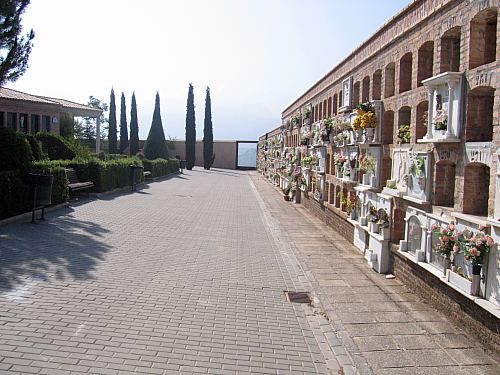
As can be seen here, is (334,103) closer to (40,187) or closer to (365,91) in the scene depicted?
(365,91)

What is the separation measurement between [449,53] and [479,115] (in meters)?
1.22

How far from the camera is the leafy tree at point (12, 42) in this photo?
11273 mm

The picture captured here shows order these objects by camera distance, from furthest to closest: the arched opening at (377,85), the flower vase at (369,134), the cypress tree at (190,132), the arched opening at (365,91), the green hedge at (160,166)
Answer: the cypress tree at (190,132) < the green hedge at (160,166) < the arched opening at (365,91) < the arched opening at (377,85) < the flower vase at (369,134)

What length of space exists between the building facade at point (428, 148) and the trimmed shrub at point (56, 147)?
11.1m

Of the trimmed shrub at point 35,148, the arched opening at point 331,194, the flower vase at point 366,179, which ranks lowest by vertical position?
the arched opening at point 331,194

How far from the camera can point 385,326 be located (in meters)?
5.56

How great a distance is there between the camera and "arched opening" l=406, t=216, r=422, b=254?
6.88 metres

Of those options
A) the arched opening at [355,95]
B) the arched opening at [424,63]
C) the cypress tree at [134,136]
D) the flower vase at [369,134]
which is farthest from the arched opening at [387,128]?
the cypress tree at [134,136]

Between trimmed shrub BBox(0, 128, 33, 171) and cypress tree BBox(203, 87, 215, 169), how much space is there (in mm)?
33267

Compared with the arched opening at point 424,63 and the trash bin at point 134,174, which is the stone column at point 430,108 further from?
the trash bin at point 134,174

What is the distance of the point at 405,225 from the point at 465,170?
6.47ft

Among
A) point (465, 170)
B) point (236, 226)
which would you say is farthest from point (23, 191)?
point (465, 170)

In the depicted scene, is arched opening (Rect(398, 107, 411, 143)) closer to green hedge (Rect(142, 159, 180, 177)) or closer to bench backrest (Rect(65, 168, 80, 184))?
bench backrest (Rect(65, 168, 80, 184))

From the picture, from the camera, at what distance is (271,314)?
19.3 feet
